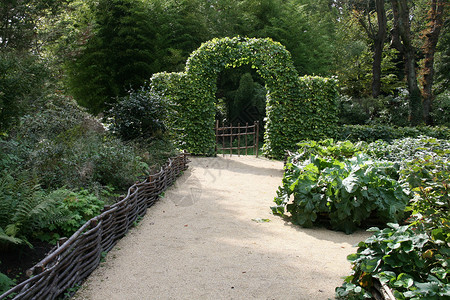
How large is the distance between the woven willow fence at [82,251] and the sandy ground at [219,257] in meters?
0.14

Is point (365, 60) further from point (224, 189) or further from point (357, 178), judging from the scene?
point (357, 178)

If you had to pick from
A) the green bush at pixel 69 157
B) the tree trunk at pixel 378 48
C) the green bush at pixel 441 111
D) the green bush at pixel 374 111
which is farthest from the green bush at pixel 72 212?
the green bush at pixel 441 111

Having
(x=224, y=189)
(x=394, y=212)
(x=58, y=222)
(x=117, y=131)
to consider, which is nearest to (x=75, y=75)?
(x=117, y=131)

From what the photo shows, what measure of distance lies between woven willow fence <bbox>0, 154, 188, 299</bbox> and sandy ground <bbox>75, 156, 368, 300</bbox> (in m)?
0.14

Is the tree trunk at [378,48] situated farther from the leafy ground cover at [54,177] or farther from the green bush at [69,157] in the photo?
the green bush at [69,157]

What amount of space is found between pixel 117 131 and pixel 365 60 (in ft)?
55.7

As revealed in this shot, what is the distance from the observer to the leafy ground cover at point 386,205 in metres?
2.59

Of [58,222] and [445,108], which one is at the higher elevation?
[445,108]

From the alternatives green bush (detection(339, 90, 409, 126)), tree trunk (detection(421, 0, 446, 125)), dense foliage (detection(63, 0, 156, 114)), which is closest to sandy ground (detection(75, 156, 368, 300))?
dense foliage (detection(63, 0, 156, 114))

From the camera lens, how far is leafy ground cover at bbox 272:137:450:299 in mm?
2588

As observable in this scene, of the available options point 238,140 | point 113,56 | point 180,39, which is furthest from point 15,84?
point 180,39

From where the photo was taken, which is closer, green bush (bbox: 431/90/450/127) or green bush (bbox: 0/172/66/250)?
green bush (bbox: 0/172/66/250)

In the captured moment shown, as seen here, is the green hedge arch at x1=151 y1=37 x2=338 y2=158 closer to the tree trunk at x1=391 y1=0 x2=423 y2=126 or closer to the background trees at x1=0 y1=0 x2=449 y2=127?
the background trees at x1=0 y1=0 x2=449 y2=127

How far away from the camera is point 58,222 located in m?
3.60
